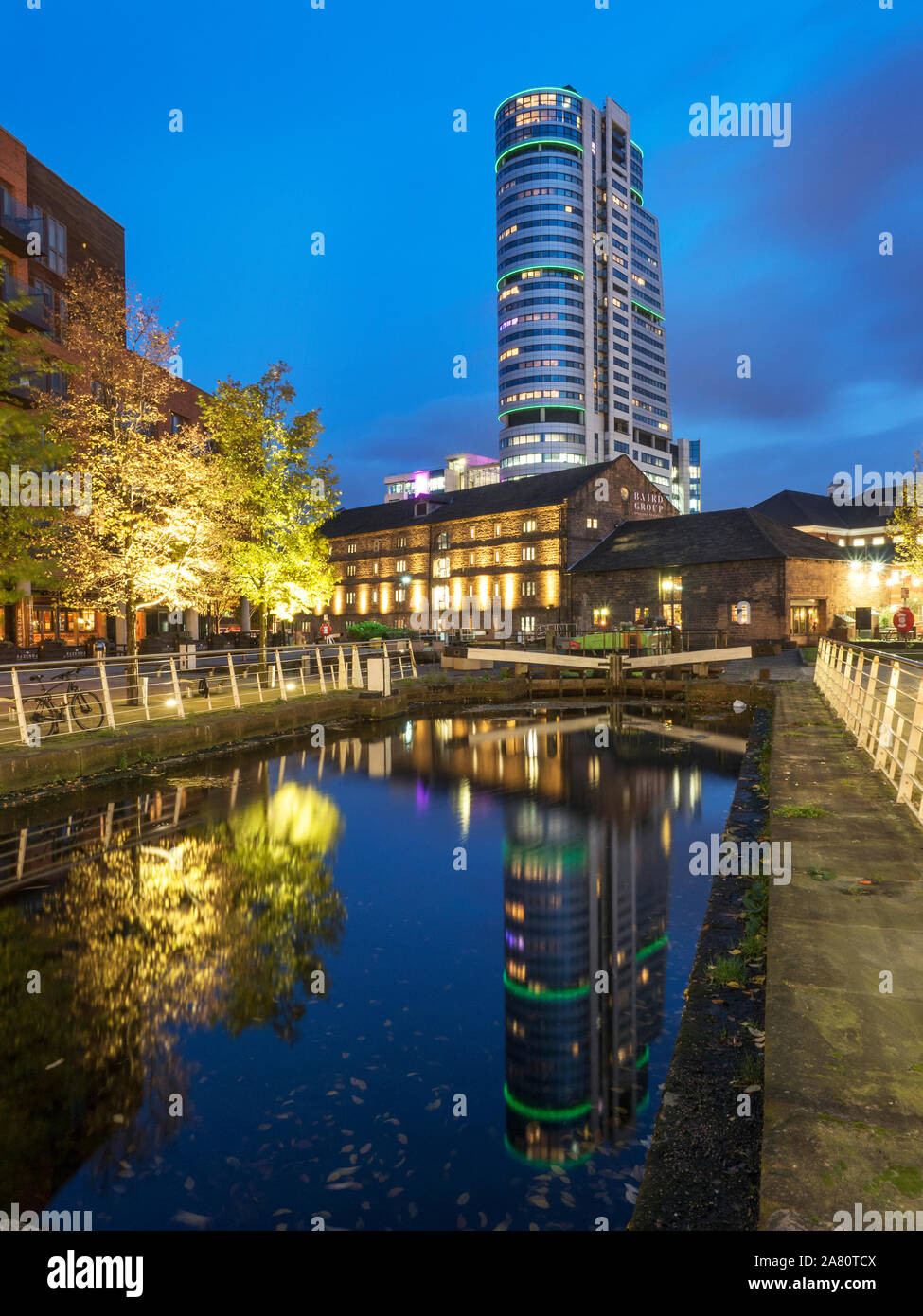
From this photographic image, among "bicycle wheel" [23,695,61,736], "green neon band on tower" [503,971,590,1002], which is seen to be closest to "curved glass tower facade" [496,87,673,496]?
"bicycle wheel" [23,695,61,736]

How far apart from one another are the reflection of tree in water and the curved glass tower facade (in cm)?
11857

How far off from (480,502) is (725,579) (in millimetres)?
21477

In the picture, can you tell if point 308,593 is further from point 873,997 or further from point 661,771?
point 873,997

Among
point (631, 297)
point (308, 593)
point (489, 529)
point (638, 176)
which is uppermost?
point (638, 176)

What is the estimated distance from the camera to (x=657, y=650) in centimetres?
3228

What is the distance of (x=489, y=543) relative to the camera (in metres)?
53.7

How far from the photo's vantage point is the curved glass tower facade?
409 feet

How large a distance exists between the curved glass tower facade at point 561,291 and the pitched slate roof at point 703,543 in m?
76.3

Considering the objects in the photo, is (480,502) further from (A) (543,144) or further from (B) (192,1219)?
(A) (543,144)

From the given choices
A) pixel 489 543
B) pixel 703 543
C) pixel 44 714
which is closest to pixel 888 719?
pixel 44 714

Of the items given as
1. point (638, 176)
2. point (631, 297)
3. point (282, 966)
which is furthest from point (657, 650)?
point (638, 176)

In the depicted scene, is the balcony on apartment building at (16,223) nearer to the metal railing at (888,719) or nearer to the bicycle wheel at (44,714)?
the bicycle wheel at (44,714)
